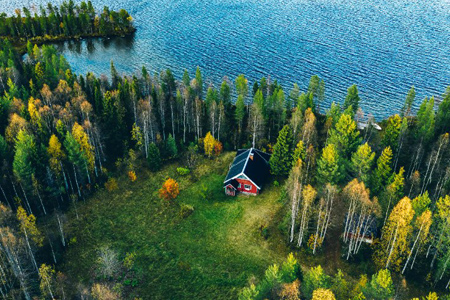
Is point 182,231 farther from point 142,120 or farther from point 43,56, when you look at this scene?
point 43,56

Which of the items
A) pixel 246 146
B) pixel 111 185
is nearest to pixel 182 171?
pixel 111 185

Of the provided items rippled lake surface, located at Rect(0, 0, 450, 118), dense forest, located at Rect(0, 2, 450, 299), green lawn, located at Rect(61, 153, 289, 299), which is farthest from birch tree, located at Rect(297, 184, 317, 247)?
rippled lake surface, located at Rect(0, 0, 450, 118)

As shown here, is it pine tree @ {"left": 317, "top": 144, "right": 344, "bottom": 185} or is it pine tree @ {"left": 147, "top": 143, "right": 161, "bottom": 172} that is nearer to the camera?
pine tree @ {"left": 317, "top": 144, "right": 344, "bottom": 185}

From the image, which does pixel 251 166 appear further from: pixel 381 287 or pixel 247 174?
pixel 381 287

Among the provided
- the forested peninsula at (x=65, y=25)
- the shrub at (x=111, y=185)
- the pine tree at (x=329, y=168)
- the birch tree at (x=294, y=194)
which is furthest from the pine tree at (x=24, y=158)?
the forested peninsula at (x=65, y=25)

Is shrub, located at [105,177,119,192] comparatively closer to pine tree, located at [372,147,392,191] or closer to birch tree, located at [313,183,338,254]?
birch tree, located at [313,183,338,254]
